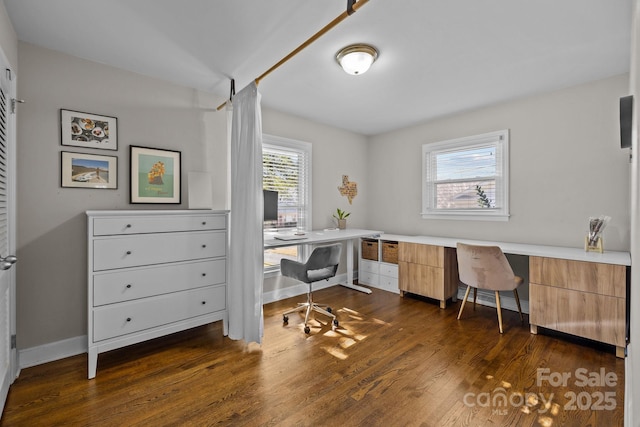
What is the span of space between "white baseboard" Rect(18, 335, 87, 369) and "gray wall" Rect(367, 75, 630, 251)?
4.24m

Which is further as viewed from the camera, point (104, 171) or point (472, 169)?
point (472, 169)

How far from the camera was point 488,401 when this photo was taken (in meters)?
1.87

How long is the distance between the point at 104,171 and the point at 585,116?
475 centimetres

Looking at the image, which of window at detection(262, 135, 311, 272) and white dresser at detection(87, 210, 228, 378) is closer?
white dresser at detection(87, 210, 228, 378)

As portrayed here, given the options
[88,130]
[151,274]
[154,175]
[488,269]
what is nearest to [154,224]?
[151,274]

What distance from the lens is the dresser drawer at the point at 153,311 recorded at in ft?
7.14

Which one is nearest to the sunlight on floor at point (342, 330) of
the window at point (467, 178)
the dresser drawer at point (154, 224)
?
the dresser drawer at point (154, 224)

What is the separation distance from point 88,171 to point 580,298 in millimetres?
4425

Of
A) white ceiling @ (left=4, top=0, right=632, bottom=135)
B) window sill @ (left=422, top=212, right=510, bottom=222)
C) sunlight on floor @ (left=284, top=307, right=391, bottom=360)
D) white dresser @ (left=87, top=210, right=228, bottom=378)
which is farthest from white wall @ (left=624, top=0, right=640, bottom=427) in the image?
white dresser @ (left=87, top=210, right=228, bottom=378)

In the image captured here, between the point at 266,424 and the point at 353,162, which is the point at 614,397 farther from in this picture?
the point at 353,162

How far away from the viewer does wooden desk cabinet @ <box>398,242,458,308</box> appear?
3572 millimetres

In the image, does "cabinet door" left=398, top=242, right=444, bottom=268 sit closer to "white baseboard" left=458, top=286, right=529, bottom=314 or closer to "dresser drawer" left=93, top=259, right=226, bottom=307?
"white baseboard" left=458, top=286, right=529, bottom=314

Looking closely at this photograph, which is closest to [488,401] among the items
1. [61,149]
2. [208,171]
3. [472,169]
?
[472,169]

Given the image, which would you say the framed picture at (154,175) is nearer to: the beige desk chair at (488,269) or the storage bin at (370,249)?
the storage bin at (370,249)
